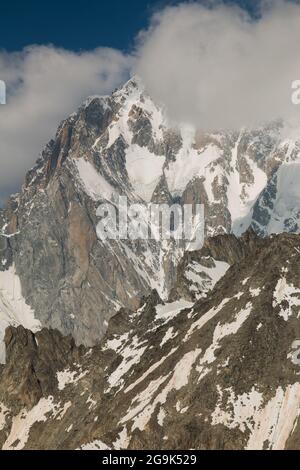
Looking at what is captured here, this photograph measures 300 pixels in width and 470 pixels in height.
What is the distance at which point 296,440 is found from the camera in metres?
199
